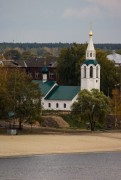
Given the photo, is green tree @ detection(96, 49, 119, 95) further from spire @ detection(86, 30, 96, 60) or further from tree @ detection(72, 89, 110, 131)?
tree @ detection(72, 89, 110, 131)

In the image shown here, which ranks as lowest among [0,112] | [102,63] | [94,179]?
[94,179]

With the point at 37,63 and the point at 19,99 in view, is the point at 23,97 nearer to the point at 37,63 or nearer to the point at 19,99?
the point at 19,99

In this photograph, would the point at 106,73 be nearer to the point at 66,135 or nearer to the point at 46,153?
the point at 66,135

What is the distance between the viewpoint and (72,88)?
5103 inches

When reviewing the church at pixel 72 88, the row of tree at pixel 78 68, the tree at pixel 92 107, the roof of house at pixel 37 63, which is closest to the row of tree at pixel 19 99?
the tree at pixel 92 107

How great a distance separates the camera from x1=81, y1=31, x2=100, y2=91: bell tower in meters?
128

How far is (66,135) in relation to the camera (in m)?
99.8

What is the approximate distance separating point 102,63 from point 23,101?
43.0 metres

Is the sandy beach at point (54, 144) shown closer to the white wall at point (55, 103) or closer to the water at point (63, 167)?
the water at point (63, 167)

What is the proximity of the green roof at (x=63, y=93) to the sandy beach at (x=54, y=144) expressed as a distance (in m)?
27.9

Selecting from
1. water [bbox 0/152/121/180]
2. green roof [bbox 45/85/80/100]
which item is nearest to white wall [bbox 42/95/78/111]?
green roof [bbox 45/85/80/100]

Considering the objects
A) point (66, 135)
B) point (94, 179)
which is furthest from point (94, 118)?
point (94, 179)

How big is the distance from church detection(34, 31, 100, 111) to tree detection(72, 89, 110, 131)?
1609cm

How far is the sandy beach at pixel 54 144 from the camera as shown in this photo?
274 feet
